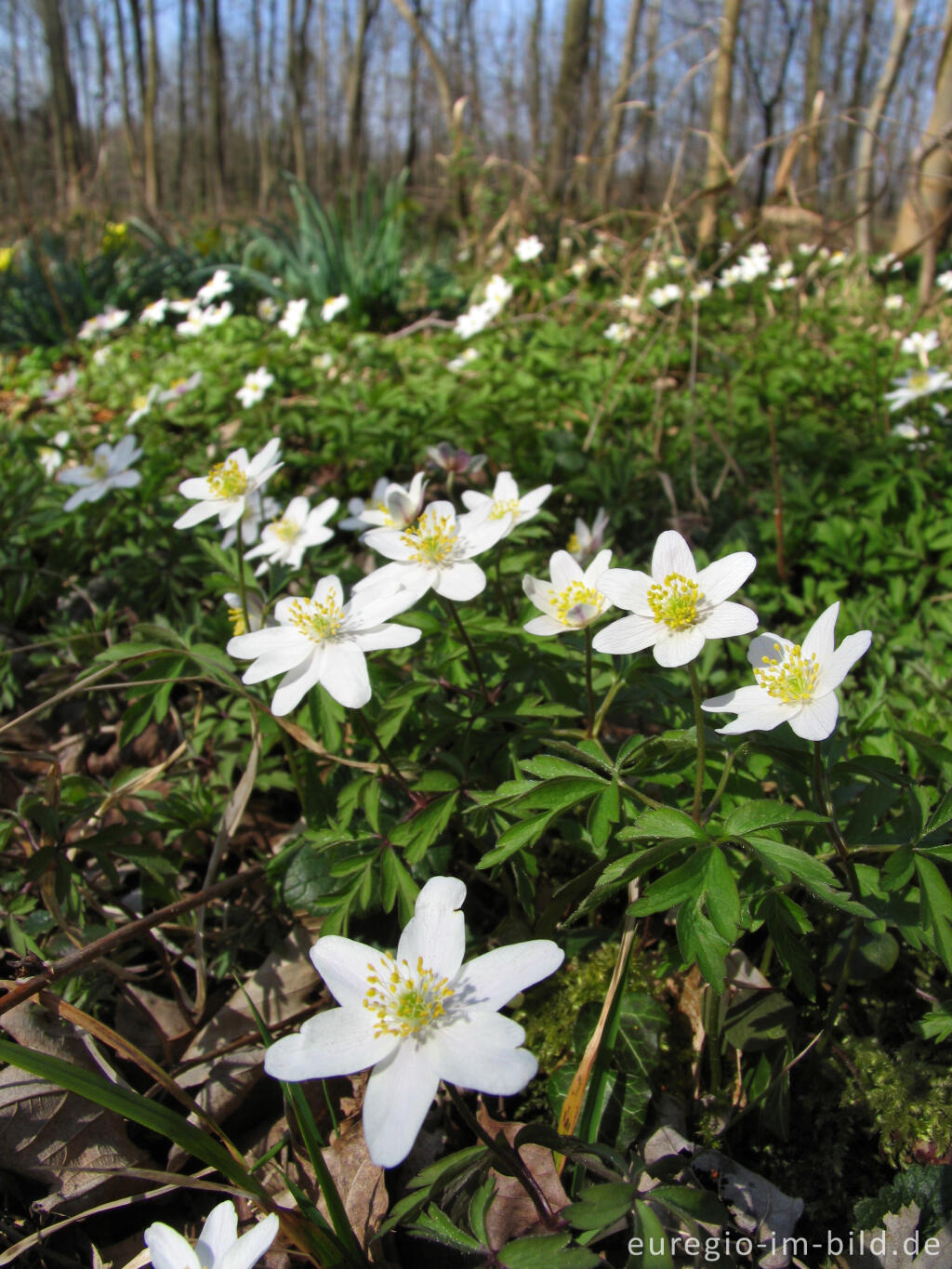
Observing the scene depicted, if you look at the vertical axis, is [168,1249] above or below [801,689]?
below

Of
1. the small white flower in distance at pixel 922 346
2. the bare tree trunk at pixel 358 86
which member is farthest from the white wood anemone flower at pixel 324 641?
the bare tree trunk at pixel 358 86

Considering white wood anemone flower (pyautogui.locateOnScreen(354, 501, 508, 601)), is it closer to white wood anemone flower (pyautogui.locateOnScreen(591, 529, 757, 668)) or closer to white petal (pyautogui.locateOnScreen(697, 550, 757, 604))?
white wood anemone flower (pyautogui.locateOnScreen(591, 529, 757, 668))

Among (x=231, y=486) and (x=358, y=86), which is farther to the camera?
(x=358, y=86)

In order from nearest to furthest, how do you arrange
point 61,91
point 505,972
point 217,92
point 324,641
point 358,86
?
point 505,972, point 324,641, point 358,86, point 61,91, point 217,92

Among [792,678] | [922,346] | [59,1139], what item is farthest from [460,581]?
[922,346]

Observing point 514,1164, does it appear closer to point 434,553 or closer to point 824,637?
point 824,637

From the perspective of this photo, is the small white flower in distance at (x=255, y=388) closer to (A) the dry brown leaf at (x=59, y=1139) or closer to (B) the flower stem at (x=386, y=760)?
(B) the flower stem at (x=386, y=760)

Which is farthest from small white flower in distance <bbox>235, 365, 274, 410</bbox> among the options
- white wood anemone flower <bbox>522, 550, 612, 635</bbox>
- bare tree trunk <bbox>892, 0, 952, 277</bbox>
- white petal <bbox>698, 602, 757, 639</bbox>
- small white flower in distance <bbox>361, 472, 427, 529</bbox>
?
bare tree trunk <bbox>892, 0, 952, 277</bbox>

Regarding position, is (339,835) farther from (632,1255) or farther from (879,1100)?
(879,1100)
